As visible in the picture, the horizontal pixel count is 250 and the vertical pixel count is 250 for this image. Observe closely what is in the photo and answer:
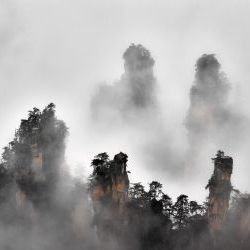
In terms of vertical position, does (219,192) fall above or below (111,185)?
below

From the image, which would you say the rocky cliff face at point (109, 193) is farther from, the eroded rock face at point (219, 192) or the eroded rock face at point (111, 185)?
the eroded rock face at point (219, 192)

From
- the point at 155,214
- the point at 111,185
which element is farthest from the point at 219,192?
the point at 111,185

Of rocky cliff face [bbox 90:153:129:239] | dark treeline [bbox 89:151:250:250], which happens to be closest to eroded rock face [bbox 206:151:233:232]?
dark treeline [bbox 89:151:250:250]

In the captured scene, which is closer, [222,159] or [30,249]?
[222,159]

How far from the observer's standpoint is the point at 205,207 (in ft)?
631

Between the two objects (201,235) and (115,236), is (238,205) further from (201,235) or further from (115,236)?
(115,236)

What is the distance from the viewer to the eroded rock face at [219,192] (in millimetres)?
184375

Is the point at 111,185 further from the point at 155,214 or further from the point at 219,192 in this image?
the point at 219,192

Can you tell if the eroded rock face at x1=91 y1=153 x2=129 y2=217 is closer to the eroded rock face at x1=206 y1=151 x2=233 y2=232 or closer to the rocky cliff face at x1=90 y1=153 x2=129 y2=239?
the rocky cliff face at x1=90 y1=153 x2=129 y2=239

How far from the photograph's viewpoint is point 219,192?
7269 inches

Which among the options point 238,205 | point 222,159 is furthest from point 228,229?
point 222,159

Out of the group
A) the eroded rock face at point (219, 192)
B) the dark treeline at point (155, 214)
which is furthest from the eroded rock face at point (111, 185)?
the eroded rock face at point (219, 192)

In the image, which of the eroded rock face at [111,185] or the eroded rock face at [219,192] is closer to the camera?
the eroded rock face at [219,192]

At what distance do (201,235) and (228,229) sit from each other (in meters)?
7.11
